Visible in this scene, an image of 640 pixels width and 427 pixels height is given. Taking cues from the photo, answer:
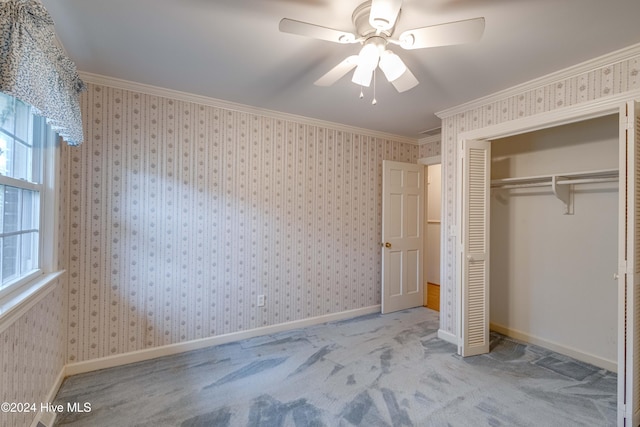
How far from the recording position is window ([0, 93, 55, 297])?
1.56 meters

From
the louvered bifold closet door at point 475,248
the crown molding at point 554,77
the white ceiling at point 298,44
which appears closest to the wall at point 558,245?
the louvered bifold closet door at point 475,248

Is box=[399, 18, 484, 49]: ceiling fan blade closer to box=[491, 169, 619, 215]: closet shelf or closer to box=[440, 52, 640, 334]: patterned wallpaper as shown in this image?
box=[440, 52, 640, 334]: patterned wallpaper

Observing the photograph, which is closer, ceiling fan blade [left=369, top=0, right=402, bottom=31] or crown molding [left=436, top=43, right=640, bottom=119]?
ceiling fan blade [left=369, top=0, right=402, bottom=31]

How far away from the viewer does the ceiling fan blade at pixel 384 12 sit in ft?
4.30

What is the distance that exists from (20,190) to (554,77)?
3.63m

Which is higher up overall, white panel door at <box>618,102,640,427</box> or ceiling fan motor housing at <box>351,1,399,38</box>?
ceiling fan motor housing at <box>351,1,399,38</box>

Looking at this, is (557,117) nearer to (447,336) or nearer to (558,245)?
(558,245)

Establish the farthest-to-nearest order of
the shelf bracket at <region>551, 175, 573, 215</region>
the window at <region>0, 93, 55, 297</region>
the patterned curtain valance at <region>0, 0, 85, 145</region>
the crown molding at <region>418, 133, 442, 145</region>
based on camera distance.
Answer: the crown molding at <region>418, 133, 442, 145</region> → the shelf bracket at <region>551, 175, 573, 215</region> → the window at <region>0, 93, 55, 297</region> → the patterned curtain valance at <region>0, 0, 85, 145</region>

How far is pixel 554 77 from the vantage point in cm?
233

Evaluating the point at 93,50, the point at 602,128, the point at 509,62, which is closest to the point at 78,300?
the point at 93,50

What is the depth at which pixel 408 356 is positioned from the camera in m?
2.76

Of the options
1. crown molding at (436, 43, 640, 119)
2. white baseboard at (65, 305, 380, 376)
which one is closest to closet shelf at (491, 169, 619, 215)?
crown molding at (436, 43, 640, 119)

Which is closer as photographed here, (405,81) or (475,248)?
(405,81)

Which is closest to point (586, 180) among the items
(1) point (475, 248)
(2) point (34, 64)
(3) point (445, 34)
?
(1) point (475, 248)
